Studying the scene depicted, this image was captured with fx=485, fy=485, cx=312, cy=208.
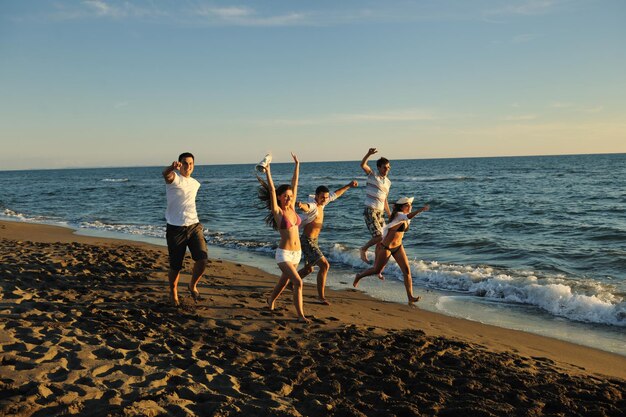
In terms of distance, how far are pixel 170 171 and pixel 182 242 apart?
0.99 m

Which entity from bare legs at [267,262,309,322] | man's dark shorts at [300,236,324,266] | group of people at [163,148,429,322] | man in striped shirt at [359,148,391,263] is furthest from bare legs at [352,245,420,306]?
bare legs at [267,262,309,322]

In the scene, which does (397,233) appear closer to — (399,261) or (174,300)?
(399,261)

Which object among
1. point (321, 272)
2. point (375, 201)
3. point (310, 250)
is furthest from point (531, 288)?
point (310, 250)

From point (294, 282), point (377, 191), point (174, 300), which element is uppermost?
point (377, 191)

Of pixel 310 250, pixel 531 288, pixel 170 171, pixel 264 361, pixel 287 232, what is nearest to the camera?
pixel 264 361

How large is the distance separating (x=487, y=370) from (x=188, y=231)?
156 inches

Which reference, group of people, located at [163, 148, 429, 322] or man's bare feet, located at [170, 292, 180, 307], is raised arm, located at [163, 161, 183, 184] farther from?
man's bare feet, located at [170, 292, 180, 307]

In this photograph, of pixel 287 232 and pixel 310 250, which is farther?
pixel 310 250

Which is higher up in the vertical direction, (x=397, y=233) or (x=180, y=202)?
(x=180, y=202)

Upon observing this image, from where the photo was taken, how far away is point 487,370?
Answer: 461 centimetres

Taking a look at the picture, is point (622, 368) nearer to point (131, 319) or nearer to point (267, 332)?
point (267, 332)

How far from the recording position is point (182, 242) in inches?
252

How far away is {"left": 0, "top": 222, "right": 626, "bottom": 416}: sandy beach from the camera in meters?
3.80

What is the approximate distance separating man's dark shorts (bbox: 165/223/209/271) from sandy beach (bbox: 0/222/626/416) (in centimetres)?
68
